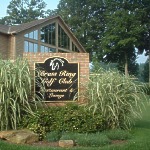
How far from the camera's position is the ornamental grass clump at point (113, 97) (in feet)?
25.0

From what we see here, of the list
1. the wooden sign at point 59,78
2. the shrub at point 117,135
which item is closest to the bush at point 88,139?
the shrub at point 117,135

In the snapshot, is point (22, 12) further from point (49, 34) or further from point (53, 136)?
point (53, 136)

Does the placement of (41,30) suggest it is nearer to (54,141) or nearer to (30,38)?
(30,38)

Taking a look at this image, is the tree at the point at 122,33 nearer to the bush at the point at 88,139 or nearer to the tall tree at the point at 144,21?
the tall tree at the point at 144,21

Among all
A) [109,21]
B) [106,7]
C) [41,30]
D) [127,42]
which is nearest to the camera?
[41,30]

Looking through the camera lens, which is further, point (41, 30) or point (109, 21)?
point (109, 21)

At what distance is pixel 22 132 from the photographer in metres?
6.64

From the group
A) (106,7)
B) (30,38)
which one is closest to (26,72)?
(30,38)

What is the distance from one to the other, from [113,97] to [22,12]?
182 ft

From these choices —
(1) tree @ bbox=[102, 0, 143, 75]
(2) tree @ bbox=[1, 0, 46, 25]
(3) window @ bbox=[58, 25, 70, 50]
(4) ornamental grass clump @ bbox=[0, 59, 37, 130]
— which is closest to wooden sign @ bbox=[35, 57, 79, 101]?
(4) ornamental grass clump @ bbox=[0, 59, 37, 130]

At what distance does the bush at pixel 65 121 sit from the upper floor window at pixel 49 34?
25306 millimetres

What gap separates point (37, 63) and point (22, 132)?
219 centimetres

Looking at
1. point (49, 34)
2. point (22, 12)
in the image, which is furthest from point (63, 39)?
point (22, 12)

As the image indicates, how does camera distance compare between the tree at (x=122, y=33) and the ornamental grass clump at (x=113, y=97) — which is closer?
the ornamental grass clump at (x=113, y=97)
